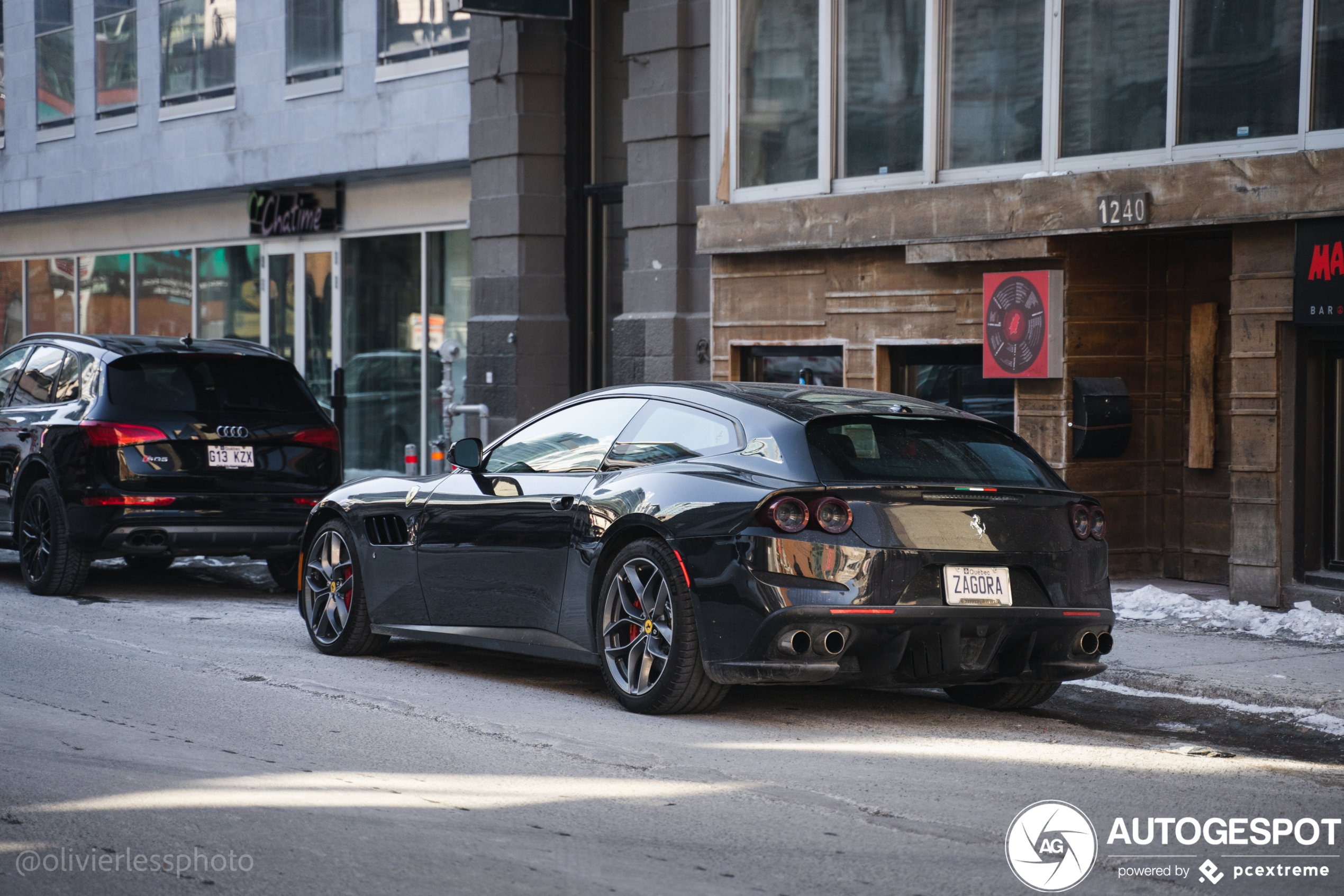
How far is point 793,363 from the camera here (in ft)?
48.4

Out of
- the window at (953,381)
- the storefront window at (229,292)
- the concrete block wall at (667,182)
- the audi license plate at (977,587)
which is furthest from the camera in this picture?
the storefront window at (229,292)

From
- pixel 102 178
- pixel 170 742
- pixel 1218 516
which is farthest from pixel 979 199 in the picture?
pixel 102 178

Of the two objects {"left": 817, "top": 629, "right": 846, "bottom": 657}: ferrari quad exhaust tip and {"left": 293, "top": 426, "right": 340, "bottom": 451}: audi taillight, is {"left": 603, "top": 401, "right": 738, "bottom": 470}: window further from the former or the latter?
{"left": 293, "top": 426, "right": 340, "bottom": 451}: audi taillight

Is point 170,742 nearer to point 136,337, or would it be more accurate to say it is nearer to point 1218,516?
point 136,337

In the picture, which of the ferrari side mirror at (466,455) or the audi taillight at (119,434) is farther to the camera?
the audi taillight at (119,434)

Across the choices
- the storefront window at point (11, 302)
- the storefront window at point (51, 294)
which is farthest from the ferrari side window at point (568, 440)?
the storefront window at point (11, 302)

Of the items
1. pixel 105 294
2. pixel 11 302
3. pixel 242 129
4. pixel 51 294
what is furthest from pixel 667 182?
pixel 11 302

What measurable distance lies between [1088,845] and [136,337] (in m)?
8.67

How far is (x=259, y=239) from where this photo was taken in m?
23.0

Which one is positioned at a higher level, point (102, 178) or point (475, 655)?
point (102, 178)

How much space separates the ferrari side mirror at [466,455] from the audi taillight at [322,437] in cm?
369

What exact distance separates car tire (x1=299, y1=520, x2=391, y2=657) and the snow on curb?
360cm

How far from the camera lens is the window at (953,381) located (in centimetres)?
1316

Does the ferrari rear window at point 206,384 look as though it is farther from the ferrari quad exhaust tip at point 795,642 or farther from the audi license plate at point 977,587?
the audi license plate at point 977,587
